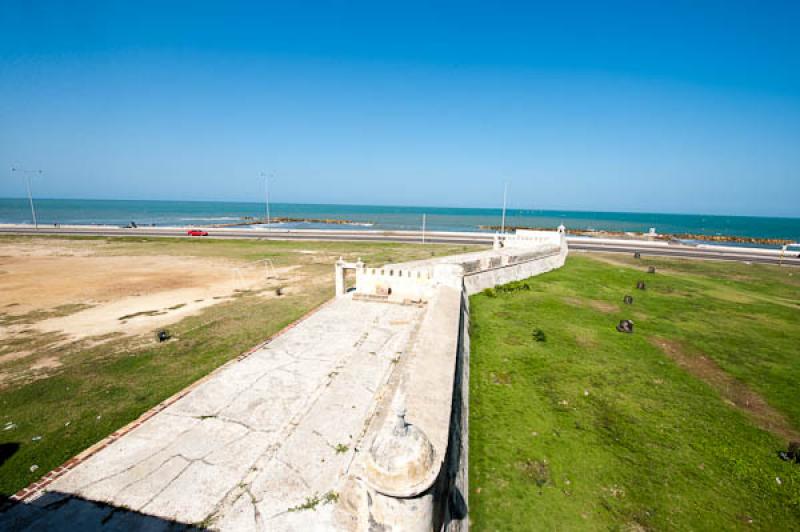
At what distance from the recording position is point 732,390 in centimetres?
950

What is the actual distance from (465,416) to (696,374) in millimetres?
8295

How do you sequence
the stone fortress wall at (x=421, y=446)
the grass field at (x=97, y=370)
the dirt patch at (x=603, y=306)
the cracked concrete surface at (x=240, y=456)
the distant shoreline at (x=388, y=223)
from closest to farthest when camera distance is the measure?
1. the stone fortress wall at (x=421, y=446)
2. the cracked concrete surface at (x=240, y=456)
3. the grass field at (x=97, y=370)
4. the dirt patch at (x=603, y=306)
5. the distant shoreline at (x=388, y=223)

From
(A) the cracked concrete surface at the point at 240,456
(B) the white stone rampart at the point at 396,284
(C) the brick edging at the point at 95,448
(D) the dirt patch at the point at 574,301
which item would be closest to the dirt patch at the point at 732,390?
(D) the dirt patch at the point at 574,301

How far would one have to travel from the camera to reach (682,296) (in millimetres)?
19328

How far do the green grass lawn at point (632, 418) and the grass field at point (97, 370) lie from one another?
8011 mm

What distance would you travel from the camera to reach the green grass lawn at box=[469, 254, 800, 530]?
5645mm

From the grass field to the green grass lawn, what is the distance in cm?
801

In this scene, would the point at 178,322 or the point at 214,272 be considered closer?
the point at 178,322

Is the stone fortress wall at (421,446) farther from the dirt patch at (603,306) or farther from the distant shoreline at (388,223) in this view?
the distant shoreline at (388,223)

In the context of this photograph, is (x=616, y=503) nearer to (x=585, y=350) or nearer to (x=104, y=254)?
(x=585, y=350)

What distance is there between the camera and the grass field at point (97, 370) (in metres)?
6.82

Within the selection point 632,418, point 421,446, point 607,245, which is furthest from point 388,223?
point 421,446

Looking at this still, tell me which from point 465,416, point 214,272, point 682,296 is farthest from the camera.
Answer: point 214,272

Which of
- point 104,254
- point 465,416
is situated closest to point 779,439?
point 465,416
